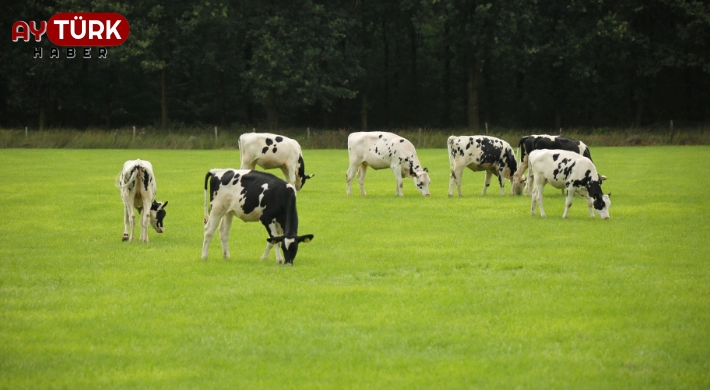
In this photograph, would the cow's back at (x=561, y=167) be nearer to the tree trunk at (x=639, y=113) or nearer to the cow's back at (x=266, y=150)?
the cow's back at (x=266, y=150)

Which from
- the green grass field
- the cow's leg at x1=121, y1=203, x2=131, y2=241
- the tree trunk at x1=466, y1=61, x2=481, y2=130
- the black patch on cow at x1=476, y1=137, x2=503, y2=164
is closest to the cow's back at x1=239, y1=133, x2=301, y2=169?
A: the green grass field

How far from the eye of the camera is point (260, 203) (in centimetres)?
1355

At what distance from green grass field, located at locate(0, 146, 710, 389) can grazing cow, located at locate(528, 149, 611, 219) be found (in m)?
0.51

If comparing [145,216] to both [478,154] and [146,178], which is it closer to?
[146,178]

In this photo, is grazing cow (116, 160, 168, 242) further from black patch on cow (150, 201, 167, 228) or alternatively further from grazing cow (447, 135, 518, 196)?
grazing cow (447, 135, 518, 196)

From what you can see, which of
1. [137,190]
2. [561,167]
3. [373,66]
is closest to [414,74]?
[373,66]

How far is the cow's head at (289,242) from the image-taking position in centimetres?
1311

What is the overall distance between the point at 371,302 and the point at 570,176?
9.74 m

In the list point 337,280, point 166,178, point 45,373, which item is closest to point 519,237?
point 337,280

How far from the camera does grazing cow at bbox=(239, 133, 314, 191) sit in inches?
1003

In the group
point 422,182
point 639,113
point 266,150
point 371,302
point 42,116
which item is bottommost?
point 371,302

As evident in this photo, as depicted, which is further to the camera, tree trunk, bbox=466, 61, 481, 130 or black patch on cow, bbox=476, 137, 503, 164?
tree trunk, bbox=466, 61, 481, 130

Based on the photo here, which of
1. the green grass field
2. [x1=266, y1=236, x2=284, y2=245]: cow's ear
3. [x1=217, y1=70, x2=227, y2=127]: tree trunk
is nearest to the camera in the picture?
the green grass field

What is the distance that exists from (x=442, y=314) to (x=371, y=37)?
6623 cm
